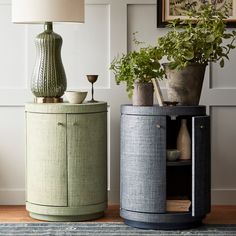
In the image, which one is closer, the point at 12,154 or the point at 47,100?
the point at 47,100

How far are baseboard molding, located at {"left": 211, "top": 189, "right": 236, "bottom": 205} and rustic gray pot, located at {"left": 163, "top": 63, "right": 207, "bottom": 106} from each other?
0.81 m

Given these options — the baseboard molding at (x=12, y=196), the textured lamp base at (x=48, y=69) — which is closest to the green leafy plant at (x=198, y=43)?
the textured lamp base at (x=48, y=69)

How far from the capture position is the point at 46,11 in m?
3.79

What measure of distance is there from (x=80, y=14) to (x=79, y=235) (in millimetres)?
1251

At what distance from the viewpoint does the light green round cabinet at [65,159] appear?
149 inches

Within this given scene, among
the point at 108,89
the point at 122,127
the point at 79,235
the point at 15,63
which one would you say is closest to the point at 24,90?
the point at 15,63

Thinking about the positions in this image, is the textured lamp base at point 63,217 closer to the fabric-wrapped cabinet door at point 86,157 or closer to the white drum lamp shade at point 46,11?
the fabric-wrapped cabinet door at point 86,157

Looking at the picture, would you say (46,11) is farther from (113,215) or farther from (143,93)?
(113,215)

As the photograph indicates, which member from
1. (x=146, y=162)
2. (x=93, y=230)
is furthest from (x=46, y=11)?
(x=93, y=230)

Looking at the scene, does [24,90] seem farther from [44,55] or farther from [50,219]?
[50,219]

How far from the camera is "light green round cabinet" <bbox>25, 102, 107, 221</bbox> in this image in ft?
12.4

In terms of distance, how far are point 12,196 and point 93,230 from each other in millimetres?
880

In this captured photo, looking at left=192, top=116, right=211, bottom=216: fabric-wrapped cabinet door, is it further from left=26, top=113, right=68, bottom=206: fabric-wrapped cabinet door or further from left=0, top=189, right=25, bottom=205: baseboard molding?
left=0, top=189, right=25, bottom=205: baseboard molding

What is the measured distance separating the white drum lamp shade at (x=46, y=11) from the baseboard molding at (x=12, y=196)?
1169 mm
